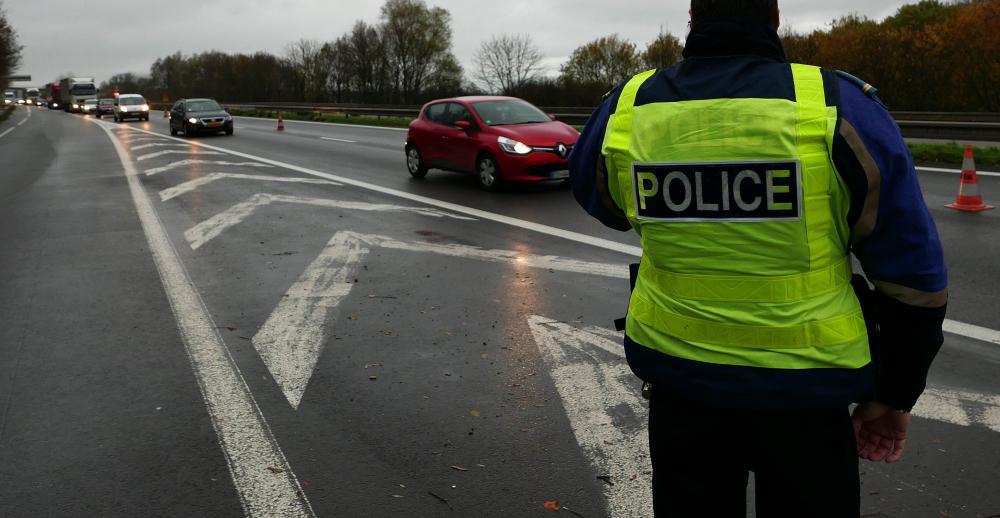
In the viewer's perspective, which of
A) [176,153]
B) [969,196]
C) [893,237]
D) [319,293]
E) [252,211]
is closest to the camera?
[893,237]

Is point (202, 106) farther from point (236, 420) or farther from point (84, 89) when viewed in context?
point (84, 89)

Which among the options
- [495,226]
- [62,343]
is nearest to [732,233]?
[62,343]

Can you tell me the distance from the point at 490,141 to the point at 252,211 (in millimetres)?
3927

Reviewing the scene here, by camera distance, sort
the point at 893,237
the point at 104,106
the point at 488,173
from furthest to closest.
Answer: the point at 104,106 → the point at 488,173 → the point at 893,237

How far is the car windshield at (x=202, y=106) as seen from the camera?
3156 cm

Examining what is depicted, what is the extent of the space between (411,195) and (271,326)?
23.8 ft

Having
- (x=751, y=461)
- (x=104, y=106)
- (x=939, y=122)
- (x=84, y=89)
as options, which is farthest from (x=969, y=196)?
(x=84, y=89)

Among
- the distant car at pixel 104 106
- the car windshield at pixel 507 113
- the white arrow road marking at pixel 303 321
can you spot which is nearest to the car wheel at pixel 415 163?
the car windshield at pixel 507 113

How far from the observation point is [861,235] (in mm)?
1920

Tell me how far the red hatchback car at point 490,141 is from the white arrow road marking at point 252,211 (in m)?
2.22

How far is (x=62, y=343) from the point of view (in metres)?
5.96

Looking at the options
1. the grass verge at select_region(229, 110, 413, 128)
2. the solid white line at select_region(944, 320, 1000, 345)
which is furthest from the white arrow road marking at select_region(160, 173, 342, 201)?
the grass verge at select_region(229, 110, 413, 128)

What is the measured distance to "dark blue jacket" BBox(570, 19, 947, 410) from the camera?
185cm

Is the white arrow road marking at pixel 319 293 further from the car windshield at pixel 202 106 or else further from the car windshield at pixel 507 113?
the car windshield at pixel 202 106
